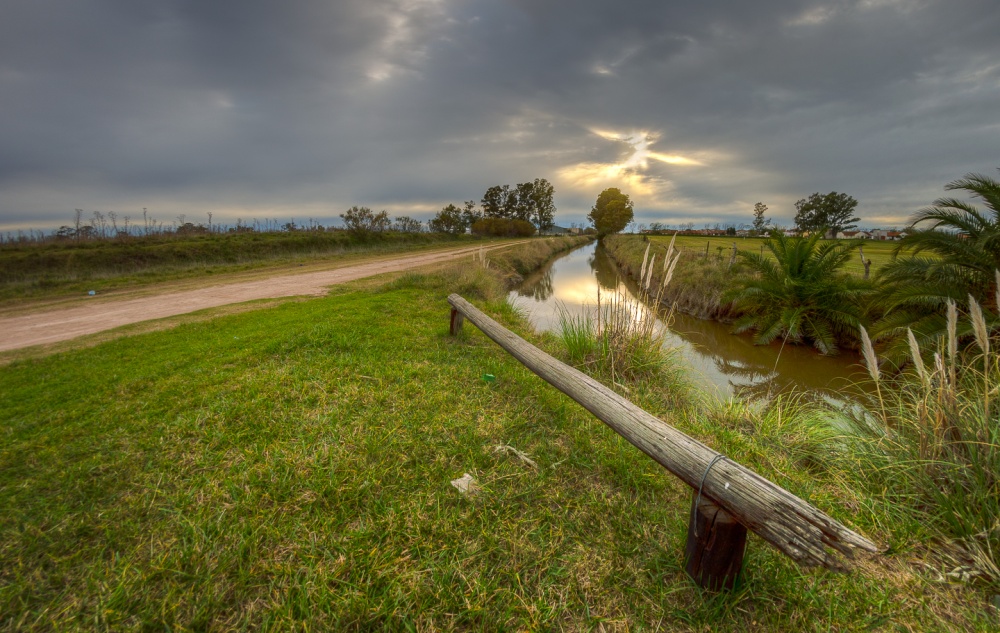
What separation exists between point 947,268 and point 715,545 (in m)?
7.37

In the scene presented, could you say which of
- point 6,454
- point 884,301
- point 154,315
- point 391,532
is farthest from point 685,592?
point 154,315

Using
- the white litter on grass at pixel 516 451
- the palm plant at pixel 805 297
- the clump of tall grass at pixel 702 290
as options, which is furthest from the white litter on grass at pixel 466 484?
the clump of tall grass at pixel 702 290

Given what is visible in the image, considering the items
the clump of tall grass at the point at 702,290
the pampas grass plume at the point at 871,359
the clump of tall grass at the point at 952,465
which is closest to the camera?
the clump of tall grass at the point at 952,465

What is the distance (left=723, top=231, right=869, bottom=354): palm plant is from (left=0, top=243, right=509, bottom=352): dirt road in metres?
11.6

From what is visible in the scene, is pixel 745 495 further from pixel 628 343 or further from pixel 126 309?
pixel 126 309

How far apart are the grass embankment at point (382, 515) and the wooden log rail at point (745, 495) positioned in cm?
52

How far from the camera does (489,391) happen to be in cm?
396

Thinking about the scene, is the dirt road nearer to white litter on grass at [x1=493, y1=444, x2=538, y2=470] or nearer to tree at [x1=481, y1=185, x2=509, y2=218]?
white litter on grass at [x1=493, y1=444, x2=538, y2=470]

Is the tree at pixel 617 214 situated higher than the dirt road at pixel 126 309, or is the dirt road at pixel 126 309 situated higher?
the tree at pixel 617 214

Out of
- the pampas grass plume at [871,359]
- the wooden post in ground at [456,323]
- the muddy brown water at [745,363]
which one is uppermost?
the pampas grass plume at [871,359]

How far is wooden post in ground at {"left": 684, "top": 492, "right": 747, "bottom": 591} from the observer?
161 cm

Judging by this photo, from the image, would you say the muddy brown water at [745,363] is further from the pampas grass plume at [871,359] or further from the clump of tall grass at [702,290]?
the pampas grass plume at [871,359]

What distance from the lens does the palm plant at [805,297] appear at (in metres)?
8.17

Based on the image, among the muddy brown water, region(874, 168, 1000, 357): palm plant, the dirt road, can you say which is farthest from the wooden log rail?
the dirt road
